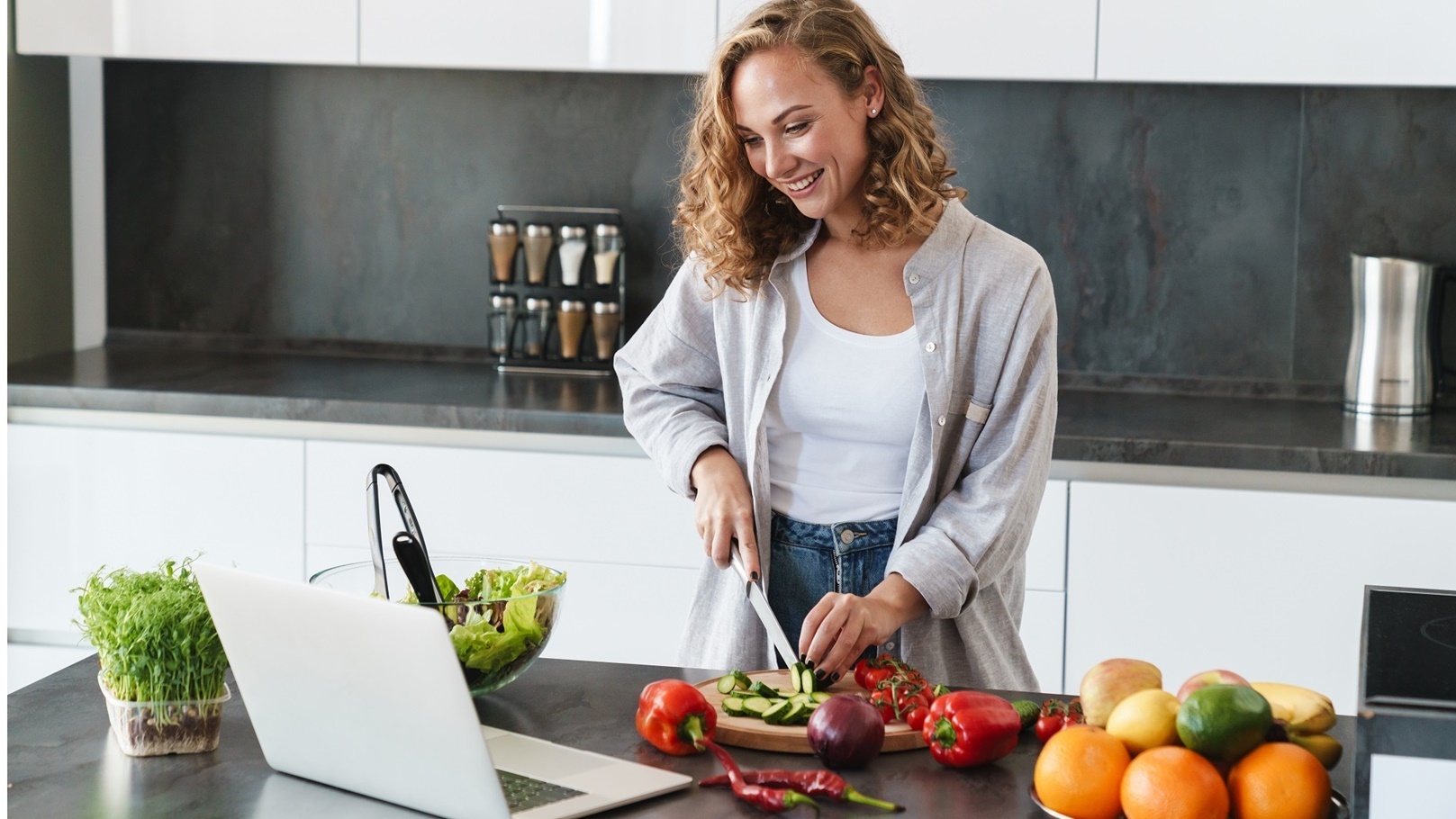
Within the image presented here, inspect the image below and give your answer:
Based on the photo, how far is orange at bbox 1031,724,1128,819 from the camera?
1.04 metres

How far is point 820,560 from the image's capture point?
1.71 m

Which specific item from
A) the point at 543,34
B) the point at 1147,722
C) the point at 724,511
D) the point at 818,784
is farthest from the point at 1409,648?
the point at 543,34

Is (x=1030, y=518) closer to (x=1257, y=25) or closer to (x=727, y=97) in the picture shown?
(x=727, y=97)

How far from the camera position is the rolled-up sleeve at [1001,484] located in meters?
1.58

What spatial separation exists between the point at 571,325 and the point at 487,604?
1731mm

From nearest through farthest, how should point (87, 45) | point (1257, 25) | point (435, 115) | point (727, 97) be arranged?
point (727, 97) → point (1257, 25) → point (87, 45) → point (435, 115)

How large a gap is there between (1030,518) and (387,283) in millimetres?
1893

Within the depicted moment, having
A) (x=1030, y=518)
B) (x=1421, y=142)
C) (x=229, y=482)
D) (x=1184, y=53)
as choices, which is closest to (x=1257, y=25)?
(x=1184, y=53)

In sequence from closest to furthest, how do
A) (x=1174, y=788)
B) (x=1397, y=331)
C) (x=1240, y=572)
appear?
(x=1174, y=788) < (x=1240, y=572) < (x=1397, y=331)

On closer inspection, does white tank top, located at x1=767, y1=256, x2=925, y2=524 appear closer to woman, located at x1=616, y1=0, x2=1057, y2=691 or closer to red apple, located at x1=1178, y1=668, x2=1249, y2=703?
woman, located at x1=616, y1=0, x2=1057, y2=691

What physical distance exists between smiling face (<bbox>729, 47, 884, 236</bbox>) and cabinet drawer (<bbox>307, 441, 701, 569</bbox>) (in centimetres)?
96

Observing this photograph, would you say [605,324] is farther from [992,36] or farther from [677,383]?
[677,383]

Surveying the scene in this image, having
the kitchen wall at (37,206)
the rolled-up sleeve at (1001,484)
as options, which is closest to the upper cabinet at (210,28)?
the kitchen wall at (37,206)

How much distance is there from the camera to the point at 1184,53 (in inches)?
98.4
